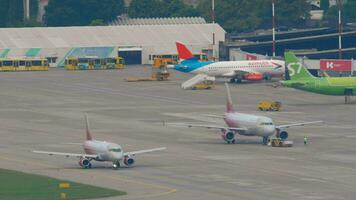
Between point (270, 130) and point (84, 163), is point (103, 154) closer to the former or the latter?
point (84, 163)

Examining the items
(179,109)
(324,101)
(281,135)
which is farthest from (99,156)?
(324,101)

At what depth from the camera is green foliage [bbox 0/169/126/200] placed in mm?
109062

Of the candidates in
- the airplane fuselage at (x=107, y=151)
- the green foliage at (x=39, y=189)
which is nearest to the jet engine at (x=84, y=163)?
the airplane fuselage at (x=107, y=151)

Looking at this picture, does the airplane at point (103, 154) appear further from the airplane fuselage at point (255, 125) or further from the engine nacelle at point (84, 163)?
the airplane fuselage at point (255, 125)

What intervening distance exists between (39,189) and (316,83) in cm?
7803

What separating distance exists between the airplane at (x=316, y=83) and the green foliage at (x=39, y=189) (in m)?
70.7

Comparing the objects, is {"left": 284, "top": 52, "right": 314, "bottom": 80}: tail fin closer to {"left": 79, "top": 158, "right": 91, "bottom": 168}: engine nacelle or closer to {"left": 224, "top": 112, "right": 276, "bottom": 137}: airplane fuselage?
{"left": 224, "top": 112, "right": 276, "bottom": 137}: airplane fuselage

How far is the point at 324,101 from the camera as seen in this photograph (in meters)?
196

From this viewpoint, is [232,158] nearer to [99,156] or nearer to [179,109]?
[99,156]

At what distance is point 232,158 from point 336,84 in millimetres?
56626

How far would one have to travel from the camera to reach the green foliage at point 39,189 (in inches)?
4294

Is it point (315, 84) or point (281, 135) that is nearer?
point (281, 135)

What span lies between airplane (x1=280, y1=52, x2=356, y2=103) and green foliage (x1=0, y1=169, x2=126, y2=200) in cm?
7070

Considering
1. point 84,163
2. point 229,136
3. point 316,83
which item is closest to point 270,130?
point 229,136
